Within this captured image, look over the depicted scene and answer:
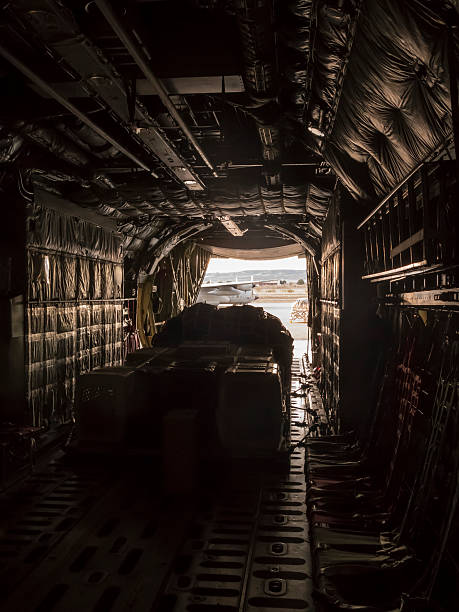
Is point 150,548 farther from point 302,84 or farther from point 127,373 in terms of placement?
point 302,84

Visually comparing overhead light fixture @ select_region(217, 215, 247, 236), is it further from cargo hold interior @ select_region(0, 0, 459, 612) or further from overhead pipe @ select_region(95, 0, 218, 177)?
overhead pipe @ select_region(95, 0, 218, 177)

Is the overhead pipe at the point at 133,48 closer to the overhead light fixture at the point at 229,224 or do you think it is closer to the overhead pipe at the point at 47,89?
the overhead pipe at the point at 47,89

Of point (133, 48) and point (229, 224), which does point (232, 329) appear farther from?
point (133, 48)

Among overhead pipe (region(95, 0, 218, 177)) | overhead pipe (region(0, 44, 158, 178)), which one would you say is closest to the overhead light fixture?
overhead pipe (region(0, 44, 158, 178))

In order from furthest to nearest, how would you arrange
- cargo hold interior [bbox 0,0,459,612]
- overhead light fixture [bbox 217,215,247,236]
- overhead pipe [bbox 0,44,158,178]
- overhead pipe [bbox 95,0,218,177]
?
1. overhead light fixture [bbox 217,215,247,236]
2. overhead pipe [bbox 0,44,158,178]
3. cargo hold interior [bbox 0,0,459,612]
4. overhead pipe [bbox 95,0,218,177]

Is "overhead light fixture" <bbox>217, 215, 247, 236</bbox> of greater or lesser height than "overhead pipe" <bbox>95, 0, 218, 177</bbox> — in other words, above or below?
above

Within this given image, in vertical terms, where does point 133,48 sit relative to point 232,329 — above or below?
above

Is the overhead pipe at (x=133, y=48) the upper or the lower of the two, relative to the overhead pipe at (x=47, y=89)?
lower

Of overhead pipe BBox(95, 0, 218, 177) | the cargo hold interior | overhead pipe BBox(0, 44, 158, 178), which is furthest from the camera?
overhead pipe BBox(0, 44, 158, 178)

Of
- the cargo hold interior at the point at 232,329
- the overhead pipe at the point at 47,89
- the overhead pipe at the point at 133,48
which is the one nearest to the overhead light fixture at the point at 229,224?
the cargo hold interior at the point at 232,329

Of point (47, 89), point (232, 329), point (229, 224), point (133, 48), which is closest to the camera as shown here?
point (133, 48)

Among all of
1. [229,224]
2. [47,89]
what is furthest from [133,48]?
[229,224]

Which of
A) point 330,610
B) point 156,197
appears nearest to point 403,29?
point 330,610

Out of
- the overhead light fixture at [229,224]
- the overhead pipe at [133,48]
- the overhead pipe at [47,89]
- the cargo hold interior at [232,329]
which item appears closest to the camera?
the overhead pipe at [133,48]
